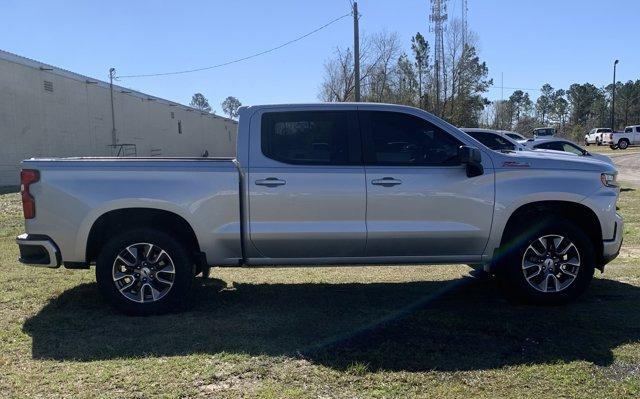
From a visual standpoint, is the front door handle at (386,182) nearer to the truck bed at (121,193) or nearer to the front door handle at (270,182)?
the front door handle at (270,182)

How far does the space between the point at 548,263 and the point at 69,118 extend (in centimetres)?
2827

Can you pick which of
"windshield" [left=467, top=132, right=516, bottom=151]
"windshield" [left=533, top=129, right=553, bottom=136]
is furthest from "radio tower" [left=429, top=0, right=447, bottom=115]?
"windshield" [left=467, top=132, right=516, bottom=151]

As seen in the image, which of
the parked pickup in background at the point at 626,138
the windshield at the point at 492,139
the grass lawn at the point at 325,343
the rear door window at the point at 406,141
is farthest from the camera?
the parked pickup in background at the point at 626,138

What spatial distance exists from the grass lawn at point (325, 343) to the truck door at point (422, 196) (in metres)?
0.66

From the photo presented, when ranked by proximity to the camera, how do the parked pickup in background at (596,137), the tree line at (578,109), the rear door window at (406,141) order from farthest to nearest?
1. the tree line at (578,109)
2. the parked pickup in background at (596,137)
3. the rear door window at (406,141)

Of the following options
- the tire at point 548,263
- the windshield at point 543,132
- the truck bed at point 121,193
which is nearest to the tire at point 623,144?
the windshield at point 543,132

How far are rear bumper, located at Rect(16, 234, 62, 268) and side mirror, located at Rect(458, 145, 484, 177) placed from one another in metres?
3.85

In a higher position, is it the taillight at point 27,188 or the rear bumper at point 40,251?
the taillight at point 27,188

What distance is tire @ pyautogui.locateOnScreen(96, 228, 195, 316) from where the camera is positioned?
512 centimetres

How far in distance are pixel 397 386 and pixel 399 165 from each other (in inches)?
88.7

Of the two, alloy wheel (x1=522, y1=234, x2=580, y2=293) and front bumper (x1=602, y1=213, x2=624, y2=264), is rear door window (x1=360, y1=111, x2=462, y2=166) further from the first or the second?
front bumper (x1=602, y1=213, x2=624, y2=264)

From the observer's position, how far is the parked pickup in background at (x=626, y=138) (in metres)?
48.8

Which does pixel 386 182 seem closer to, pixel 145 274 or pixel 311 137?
pixel 311 137

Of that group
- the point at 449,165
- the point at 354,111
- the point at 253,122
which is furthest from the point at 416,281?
the point at 253,122
